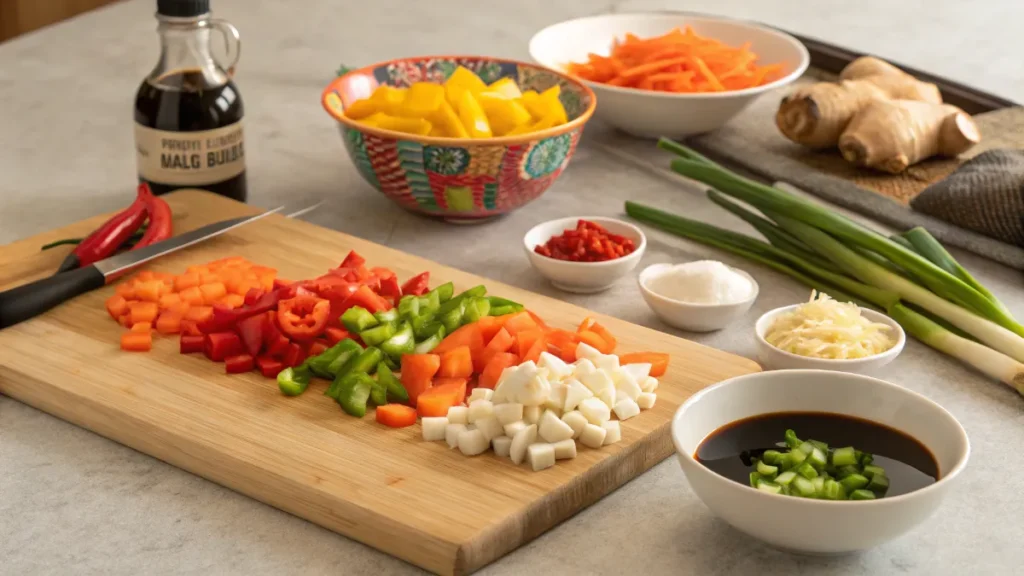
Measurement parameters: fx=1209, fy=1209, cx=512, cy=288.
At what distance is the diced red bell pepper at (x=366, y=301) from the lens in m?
1.77

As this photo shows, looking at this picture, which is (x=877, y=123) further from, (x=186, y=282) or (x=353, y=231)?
(x=186, y=282)

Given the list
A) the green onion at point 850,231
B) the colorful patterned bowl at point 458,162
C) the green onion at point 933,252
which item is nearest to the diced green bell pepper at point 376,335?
the colorful patterned bowl at point 458,162

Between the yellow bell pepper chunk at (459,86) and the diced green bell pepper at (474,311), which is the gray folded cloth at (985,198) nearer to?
the yellow bell pepper chunk at (459,86)

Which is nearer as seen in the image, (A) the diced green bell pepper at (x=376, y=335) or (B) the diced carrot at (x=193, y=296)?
(A) the diced green bell pepper at (x=376, y=335)

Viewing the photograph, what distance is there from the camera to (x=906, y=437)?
1.42m

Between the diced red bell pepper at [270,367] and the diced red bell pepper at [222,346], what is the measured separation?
5 centimetres

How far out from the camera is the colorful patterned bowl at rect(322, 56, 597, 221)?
2180 mm

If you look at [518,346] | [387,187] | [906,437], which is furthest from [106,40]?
[906,437]

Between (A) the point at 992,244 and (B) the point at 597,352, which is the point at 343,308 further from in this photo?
(A) the point at 992,244

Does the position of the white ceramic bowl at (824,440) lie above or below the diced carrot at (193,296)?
above

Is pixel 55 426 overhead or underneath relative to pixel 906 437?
underneath

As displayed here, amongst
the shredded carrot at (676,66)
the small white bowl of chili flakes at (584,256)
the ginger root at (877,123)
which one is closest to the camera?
the small white bowl of chili flakes at (584,256)

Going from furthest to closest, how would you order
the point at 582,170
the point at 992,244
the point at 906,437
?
the point at 582,170, the point at 992,244, the point at 906,437

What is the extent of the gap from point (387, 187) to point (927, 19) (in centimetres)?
251
